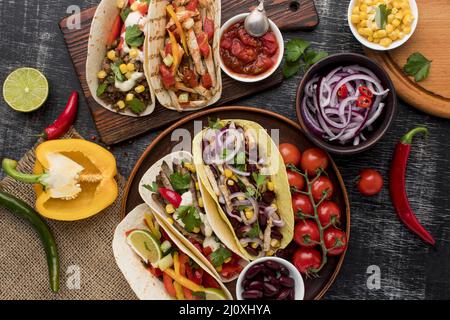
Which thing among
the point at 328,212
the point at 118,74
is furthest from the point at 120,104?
the point at 328,212

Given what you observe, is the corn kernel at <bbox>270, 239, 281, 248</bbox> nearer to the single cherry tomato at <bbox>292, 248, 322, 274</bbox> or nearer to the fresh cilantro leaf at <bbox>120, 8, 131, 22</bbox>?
the single cherry tomato at <bbox>292, 248, 322, 274</bbox>

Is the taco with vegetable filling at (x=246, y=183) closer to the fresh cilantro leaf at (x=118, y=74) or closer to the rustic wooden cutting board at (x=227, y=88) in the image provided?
the rustic wooden cutting board at (x=227, y=88)

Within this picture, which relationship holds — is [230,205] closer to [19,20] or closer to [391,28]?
[391,28]

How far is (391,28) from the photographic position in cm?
464

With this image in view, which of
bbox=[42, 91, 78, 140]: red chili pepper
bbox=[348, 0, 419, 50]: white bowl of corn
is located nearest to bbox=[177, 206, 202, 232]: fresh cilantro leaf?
bbox=[42, 91, 78, 140]: red chili pepper

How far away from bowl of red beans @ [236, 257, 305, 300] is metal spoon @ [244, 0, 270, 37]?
179 cm

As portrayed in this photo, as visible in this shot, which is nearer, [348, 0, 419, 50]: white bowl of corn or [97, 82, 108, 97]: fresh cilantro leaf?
[348, 0, 419, 50]: white bowl of corn

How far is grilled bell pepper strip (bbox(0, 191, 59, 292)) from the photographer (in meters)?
4.84

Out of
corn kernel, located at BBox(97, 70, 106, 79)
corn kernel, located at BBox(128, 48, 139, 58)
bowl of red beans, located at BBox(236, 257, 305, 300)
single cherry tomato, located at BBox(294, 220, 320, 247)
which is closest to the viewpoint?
bowl of red beans, located at BBox(236, 257, 305, 300)

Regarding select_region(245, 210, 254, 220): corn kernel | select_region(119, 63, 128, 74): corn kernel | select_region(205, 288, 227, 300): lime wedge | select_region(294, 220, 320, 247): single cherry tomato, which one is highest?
select_region(119, 63, 128, 74): corn kernel

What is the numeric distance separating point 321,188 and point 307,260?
57cm

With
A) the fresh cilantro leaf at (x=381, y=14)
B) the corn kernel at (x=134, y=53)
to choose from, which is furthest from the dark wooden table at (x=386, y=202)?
the corn kernel at (x=134, y=53)

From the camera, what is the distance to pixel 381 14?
15.3ft

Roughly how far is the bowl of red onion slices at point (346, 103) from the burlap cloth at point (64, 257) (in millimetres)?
1681
